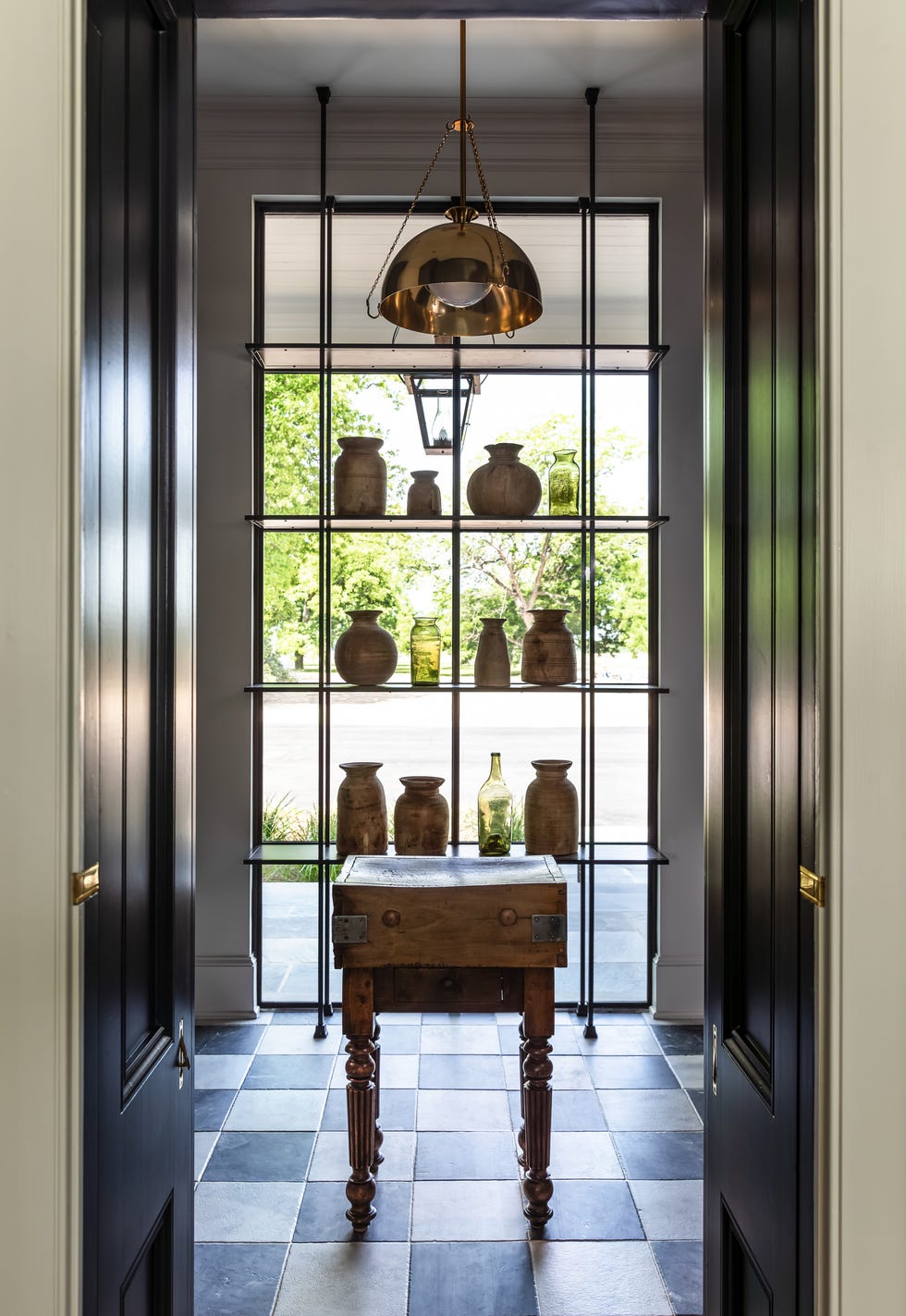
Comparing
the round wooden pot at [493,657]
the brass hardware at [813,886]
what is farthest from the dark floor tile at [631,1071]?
the brass hardware at [813,886]

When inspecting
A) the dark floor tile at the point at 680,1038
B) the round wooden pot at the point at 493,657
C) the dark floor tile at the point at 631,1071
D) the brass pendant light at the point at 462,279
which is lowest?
the dark floor tile at the point at 680,1038

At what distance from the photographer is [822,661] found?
0.97m

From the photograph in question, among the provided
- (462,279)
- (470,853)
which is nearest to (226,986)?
(470,853)

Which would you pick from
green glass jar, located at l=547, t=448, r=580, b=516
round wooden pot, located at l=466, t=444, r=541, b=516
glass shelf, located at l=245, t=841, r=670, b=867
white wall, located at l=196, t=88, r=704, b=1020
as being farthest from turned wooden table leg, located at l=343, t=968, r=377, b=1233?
green glass jar, located at l=547, t=448, r=580, b=516

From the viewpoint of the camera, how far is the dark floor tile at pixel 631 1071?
3.02 m

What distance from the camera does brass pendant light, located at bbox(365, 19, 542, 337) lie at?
2.01 m

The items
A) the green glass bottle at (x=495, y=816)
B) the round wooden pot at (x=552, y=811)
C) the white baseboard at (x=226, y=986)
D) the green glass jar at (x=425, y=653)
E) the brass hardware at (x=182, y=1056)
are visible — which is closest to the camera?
the brass hardware at (x=182, y=1056)

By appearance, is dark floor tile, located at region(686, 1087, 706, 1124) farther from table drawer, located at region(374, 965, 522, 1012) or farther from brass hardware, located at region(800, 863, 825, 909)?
brass hardware, located at region(800, 863, 825, 909)

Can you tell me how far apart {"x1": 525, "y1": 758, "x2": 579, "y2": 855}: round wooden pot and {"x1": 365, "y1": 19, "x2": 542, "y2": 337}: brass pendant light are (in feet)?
5.09

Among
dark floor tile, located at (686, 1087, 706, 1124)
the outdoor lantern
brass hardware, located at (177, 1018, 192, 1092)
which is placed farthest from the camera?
the outdoor lantern

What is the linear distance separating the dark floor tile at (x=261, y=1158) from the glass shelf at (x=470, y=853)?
0.92 m

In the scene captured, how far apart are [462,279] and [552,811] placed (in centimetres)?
192

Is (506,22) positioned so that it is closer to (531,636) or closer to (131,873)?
(531,636)

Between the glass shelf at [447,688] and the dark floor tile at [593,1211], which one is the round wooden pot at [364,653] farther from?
the dark floor tile at [593,1211]
